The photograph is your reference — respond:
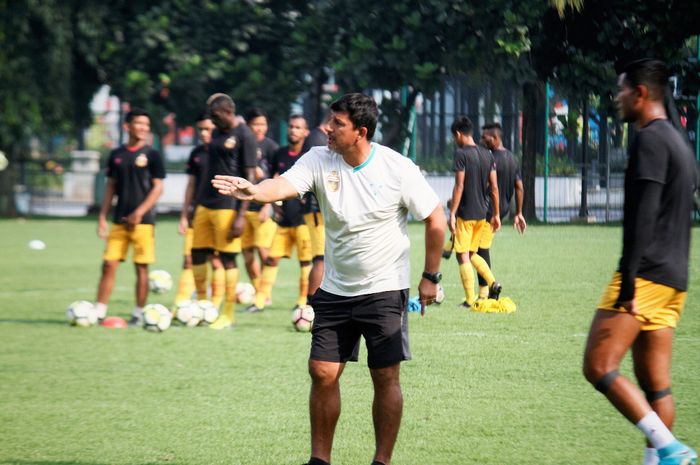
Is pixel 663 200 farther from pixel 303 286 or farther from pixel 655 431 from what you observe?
pixel 303 286

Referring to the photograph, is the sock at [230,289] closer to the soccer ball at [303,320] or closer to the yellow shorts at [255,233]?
the soccer ball at [303,320]

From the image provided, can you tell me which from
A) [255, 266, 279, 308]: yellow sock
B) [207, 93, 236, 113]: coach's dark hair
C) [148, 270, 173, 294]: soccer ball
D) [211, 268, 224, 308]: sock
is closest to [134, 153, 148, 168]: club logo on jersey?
[207, 93, 236, 113]: coach's dark hair

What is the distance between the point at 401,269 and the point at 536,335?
453cm

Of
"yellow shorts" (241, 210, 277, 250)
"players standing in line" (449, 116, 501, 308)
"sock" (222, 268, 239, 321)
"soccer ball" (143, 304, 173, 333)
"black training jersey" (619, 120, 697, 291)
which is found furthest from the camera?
"yellow shorts" (241, 210, 277, 250)

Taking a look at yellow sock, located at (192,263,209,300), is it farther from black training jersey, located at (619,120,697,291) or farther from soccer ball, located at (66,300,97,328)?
black training jersey, located at (619,120,697,291)

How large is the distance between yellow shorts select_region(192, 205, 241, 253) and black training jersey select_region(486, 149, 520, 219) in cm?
271

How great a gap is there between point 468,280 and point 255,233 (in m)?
2.42

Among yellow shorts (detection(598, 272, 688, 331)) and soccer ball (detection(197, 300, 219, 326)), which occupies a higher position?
yellow shorts (detection(598, 272, 688, 331))

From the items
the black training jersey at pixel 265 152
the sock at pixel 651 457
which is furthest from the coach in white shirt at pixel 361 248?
the black training jersey at pixel 265 152

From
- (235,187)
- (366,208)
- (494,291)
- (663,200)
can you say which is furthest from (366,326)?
(494,291)

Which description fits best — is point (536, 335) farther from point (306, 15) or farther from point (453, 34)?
point (306, 15)

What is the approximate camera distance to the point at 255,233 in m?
12.3

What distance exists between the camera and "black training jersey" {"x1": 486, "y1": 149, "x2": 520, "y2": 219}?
1098cm

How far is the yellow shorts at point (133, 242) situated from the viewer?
36.4ft
